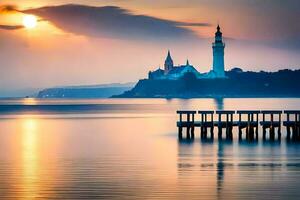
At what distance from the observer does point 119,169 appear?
2969cm

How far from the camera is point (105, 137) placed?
53781 mm

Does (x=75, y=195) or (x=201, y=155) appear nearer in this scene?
(x=75, y=195)

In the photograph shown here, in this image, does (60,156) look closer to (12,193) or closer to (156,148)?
(156,148)

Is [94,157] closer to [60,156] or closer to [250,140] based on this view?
[60,156]

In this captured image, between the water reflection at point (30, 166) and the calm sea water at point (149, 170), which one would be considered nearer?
the calm sea water at point (149, 170)

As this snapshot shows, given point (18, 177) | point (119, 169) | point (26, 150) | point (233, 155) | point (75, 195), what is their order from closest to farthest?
point (75, 195), point (18, 177), point (119, 169), point (233, 155), point (26, 150)

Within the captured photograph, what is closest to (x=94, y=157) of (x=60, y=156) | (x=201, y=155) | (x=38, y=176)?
(x=60, y=156)

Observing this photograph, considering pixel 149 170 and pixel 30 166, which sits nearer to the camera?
pixel 149 170

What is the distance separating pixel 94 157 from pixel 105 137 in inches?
704

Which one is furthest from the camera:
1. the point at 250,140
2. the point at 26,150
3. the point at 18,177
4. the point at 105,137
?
the point at 105,137

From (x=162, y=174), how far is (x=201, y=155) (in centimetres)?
860

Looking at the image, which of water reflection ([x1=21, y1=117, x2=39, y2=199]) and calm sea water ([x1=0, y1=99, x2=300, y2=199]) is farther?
water reflection ([x1=21, y1=117, x2=39, y2=199])

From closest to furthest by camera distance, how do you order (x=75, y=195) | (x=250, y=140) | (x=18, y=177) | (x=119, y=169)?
(x=75, y=195) < (x=18, y=177) < (x=119, y=169) < (x=250, y=140)

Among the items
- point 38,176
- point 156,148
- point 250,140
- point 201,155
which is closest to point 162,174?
point 38,176
